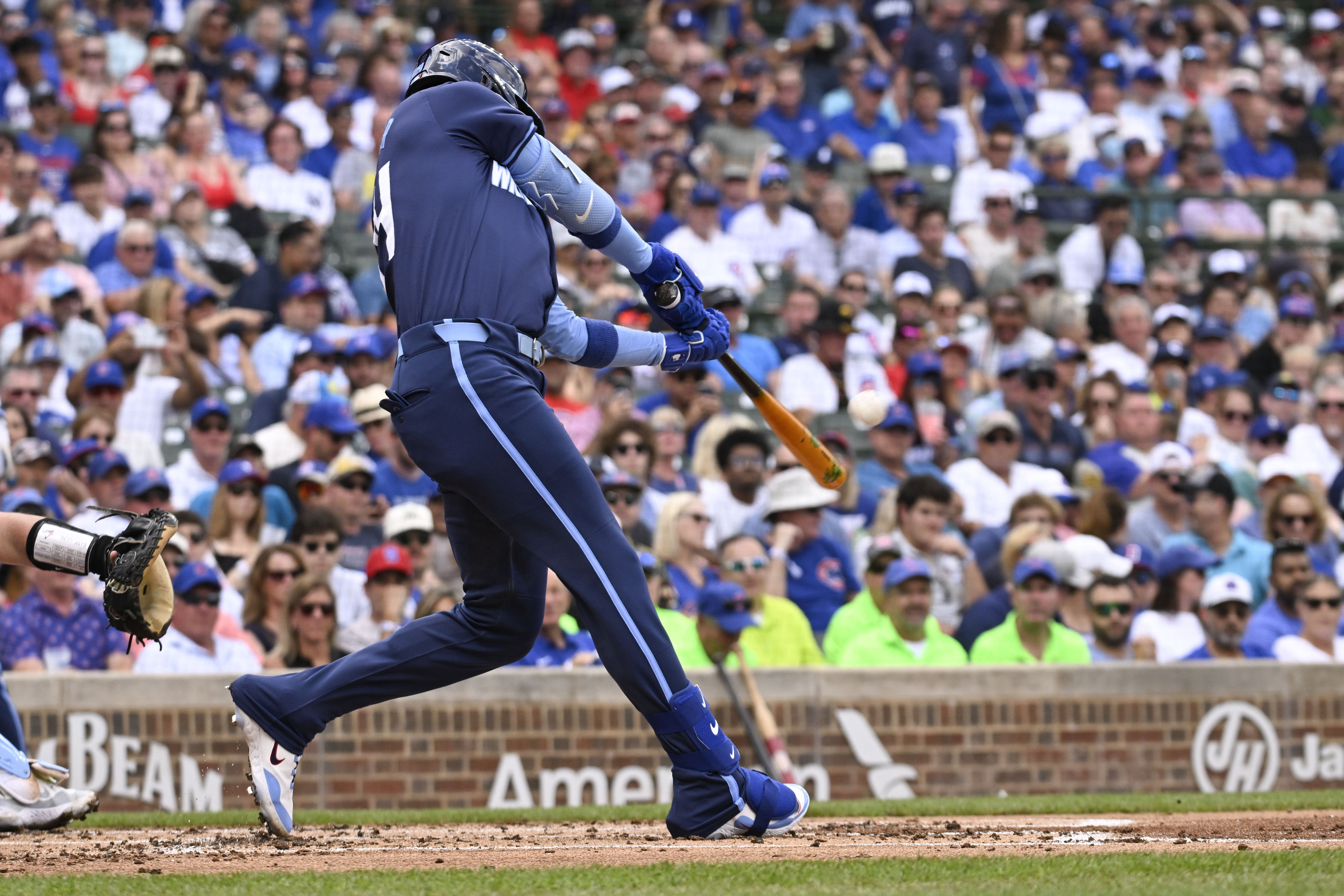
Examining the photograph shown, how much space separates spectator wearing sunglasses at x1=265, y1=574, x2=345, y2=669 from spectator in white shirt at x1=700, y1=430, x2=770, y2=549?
2579 mm

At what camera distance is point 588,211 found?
5.14m

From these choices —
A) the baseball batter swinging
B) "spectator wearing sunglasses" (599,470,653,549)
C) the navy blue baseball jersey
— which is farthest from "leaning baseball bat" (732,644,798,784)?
the navy blue baseball jersey

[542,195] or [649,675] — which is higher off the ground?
[542,195]

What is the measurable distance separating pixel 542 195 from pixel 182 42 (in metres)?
10.1

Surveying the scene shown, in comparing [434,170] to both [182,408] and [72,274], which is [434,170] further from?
[72,274]

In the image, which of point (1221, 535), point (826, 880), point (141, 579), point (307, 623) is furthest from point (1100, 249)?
point (141, 579)

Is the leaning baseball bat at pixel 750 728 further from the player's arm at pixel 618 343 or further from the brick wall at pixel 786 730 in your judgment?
the player's arm at pixel 618 343

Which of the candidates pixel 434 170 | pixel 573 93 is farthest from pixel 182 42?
pixel 434 170

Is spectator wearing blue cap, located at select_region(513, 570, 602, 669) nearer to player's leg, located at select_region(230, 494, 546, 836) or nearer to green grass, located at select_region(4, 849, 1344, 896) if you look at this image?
player's leg, located at select_region(230, 494, 546, 836)

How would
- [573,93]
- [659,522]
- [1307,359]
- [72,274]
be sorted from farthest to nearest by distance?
[573,93] → [1307,359] → [72,274] → [659,522]

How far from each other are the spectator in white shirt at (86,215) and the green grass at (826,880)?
8.17 m

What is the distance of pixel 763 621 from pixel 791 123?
700 centimetres

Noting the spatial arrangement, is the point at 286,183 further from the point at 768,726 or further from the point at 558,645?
the point at 768,726

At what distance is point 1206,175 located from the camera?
50.8ft
